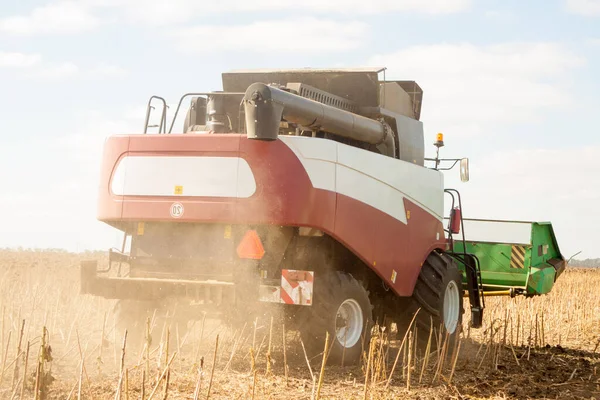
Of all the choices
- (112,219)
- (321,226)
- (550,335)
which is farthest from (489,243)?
(112,219)

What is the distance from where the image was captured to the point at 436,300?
8633 millimetres

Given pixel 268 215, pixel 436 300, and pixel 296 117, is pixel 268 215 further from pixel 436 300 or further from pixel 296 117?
pixel 436 300

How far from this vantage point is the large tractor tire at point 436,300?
8.55m

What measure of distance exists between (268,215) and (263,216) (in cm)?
4

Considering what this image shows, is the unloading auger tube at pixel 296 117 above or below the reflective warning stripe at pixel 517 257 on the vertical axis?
above

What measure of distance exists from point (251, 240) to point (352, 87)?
102 inches

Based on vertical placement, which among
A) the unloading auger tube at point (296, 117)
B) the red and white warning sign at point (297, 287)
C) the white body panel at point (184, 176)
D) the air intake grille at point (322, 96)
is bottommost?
the red and white warning sign at point (297, 287)

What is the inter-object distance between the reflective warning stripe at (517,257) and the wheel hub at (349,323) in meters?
4.84

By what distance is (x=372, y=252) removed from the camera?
7508 mm

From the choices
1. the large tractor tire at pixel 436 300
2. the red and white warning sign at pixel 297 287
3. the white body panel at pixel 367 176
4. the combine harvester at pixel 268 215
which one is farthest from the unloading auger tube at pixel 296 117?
the large tractor tire at pixel 436 300

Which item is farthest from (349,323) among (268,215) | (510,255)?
(510,255)

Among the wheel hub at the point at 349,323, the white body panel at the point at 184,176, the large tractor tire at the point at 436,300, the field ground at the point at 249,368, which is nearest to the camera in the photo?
the field ground at the point at 249,368

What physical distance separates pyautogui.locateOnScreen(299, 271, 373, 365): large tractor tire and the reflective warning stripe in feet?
15.4

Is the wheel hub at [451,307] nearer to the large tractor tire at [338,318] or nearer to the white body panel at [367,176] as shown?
the white body panel at [367,176]
